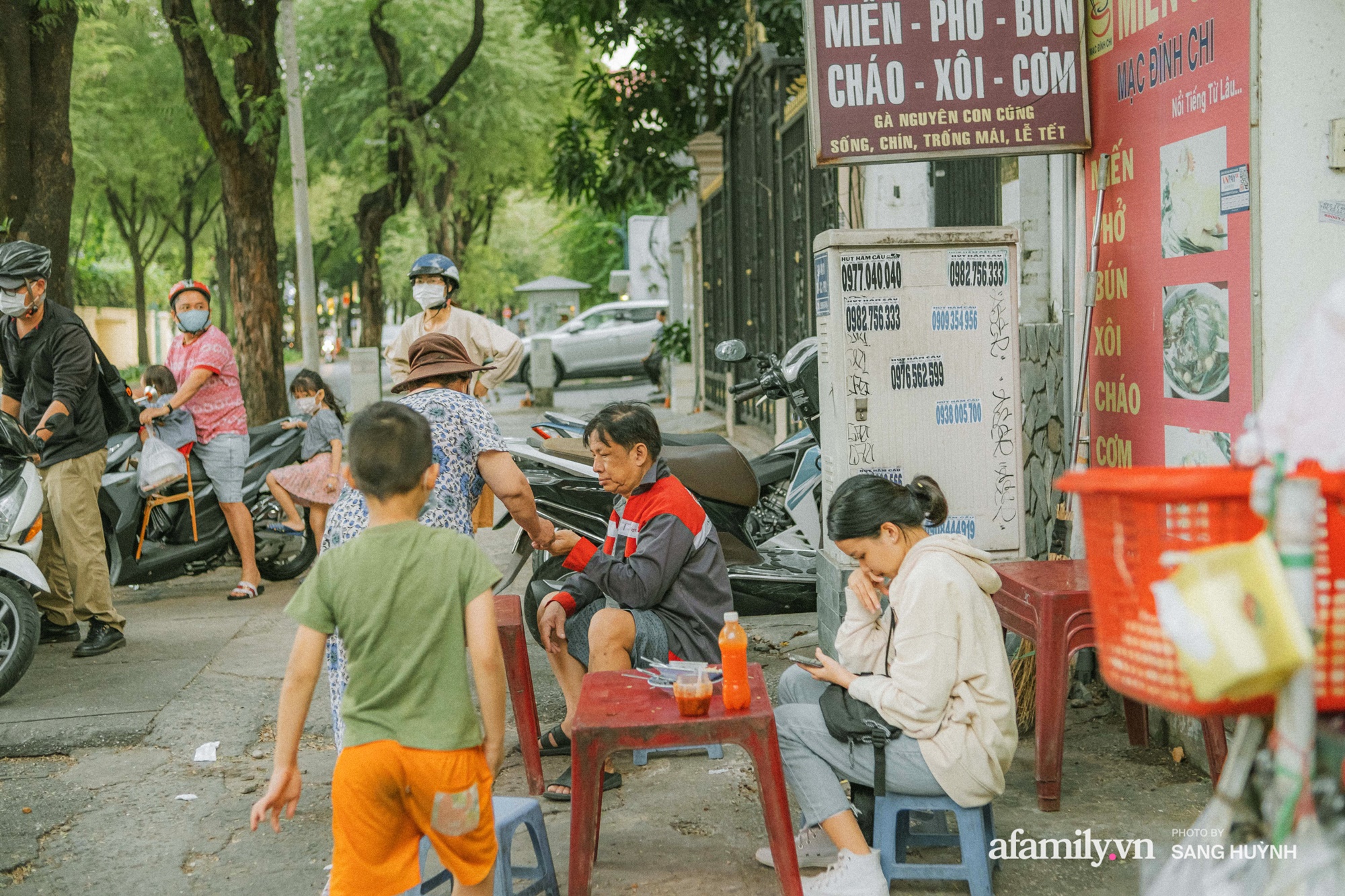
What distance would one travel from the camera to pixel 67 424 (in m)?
6.06

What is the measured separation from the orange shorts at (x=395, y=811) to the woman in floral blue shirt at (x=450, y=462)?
2.54ft

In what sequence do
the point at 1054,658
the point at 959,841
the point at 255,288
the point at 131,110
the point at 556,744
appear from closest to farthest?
the point at 959,841 → the point at 1054,658 → the point at 556,744 → the point at 255,288 → the point at 131,110

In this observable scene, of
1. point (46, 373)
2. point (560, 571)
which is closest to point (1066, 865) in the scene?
point (560, 571)

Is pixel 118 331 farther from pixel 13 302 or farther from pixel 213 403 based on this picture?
pixel 13 302

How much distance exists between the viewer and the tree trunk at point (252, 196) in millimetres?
12453

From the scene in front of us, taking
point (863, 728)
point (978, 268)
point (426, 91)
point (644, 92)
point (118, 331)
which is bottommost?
point (863, 728)

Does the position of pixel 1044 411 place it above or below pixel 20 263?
below

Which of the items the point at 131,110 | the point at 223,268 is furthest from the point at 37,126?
A: the point at 223,268

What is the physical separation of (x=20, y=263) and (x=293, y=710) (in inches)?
158

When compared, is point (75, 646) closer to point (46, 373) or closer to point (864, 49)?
point (46, 373)

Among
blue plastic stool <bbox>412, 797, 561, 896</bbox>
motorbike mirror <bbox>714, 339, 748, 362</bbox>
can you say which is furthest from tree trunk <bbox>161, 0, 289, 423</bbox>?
A: blue plastic stool <bbox>412, 797, 561, 896</bbox>

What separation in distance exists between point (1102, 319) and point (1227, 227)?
94cm

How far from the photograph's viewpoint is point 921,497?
12.1 ft

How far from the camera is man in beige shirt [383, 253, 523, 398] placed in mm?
6727
